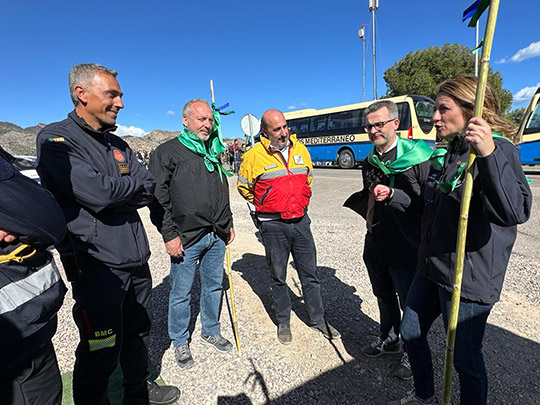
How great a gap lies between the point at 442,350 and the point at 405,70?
28182 mm

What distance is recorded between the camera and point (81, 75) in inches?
68.4

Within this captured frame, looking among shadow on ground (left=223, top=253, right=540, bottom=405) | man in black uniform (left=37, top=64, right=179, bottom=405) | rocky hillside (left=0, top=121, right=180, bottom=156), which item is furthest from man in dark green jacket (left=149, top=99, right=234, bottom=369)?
rocky hillside (left=0, top=121, right=180, bottom=156)

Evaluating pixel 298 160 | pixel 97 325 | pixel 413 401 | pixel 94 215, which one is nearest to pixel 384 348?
pixel 413 401

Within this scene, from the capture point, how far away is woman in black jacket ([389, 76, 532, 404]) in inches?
50.3

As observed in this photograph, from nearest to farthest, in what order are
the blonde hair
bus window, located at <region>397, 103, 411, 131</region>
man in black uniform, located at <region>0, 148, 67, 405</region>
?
man in black uniform, located at <region>0, 148, 67, 405</region>, the blonde hair, bus window, located at <region>397, 103, 411, 131</region>

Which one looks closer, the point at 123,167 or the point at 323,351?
the point at 123,167

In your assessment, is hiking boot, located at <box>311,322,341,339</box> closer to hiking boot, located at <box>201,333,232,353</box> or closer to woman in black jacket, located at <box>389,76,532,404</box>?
hiking boot, located at <box>201,333,232,353</box>

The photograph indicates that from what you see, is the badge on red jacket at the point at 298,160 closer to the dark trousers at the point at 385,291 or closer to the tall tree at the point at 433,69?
the dark trousers at the point at 385,291

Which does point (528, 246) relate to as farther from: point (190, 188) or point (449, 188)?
point (190, 188)

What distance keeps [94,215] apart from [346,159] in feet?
53.0

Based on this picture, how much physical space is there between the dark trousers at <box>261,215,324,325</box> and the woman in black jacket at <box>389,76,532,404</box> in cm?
126

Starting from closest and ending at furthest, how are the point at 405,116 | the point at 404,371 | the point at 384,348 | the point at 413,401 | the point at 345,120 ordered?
the point at 413,401
the point at 404,371
the point at 384,348
the point at 405,116
the point at 345,120

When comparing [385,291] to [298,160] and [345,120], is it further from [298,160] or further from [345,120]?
[345,120]

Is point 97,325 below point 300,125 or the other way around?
below
